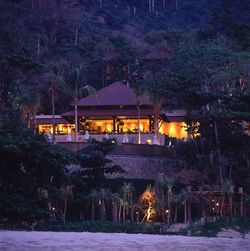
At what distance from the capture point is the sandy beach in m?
16.2

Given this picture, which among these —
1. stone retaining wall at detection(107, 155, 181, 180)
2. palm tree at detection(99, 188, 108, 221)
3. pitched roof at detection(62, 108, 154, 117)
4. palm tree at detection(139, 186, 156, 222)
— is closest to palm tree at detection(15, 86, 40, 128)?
pitched roof at detection(62, 108, 154, 117)

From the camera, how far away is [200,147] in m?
31.1

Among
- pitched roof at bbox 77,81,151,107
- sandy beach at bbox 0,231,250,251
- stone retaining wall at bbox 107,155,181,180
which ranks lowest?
sandy beach at bbox 0,231,250,251

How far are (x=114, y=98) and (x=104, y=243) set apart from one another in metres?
27.0

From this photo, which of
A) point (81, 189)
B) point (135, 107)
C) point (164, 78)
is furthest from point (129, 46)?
point (81, 189)

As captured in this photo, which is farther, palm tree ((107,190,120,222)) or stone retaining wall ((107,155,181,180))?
stone retaining wall ((107,155,181,180))

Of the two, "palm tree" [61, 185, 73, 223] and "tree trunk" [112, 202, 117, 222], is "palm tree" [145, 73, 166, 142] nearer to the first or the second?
"tree trunk" [112, 202, 117, 222]

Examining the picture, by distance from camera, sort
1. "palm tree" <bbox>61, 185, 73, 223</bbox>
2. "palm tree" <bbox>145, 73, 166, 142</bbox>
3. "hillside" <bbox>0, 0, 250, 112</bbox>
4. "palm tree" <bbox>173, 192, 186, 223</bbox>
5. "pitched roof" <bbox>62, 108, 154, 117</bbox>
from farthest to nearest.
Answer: "pitched roof" <bbox>62, 108, 154, 117</bbox> < "hillside" <bbox>0, 0, 250, 112</bbox> < "palm tree" <bbox>145, 73, 166, 142</bbox> < "palm tree" <bbox>173, 192, 186, 223</bbox> < "palm tree" <bbox>61, 185, 73, 223</bbox>

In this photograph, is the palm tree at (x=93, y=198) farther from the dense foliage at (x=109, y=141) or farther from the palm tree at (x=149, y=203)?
the palm tree at (x=149, y=203)

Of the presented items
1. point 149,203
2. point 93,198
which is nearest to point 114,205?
point 93,198

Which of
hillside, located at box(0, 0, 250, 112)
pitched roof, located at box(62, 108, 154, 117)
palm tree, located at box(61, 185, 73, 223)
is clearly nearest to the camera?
palm tree, located at box(61, 185, 73, 223)

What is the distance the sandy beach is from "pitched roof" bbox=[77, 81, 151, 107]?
24042 millimetres

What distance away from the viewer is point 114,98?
142 feet

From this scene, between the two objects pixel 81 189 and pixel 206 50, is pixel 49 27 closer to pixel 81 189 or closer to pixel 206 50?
pixel 206 50
